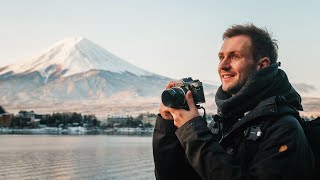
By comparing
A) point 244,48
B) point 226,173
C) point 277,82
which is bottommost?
point 226,173

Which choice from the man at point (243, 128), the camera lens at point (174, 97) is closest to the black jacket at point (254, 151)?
the man at point (243, 128)

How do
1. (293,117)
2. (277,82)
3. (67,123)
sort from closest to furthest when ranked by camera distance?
(293,117) → (277,82) → (67,123)

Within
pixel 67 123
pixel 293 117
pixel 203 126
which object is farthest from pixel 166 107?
pixel 67 123

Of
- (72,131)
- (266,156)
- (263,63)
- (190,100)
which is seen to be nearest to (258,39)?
(263,63)

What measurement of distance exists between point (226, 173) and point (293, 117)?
1.19 feet

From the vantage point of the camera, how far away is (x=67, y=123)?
461 ft

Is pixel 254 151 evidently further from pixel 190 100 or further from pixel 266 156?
pixel 190 100

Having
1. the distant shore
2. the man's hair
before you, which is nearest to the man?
the man's hair

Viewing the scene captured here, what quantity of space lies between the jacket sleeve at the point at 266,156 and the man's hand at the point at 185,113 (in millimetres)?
95

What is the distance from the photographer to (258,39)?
90.1 inches

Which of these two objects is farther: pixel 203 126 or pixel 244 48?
pixel 244 48

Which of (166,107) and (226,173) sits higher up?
(166,107)

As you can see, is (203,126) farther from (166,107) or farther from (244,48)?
(244,48)

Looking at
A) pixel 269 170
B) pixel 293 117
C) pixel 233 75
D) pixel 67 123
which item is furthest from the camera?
pixel 67 123
